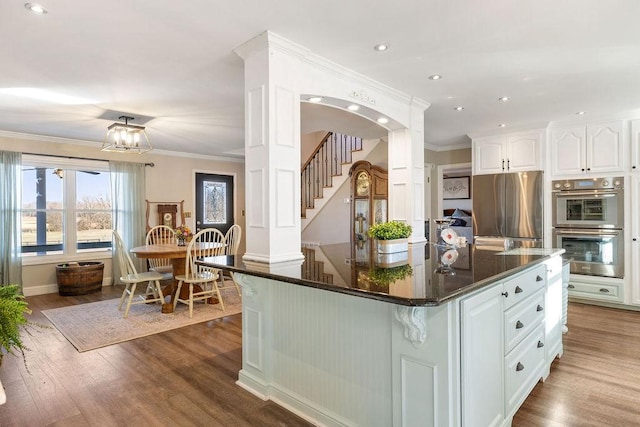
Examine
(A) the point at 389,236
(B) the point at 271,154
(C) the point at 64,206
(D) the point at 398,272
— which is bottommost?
(D) the point at 398,272

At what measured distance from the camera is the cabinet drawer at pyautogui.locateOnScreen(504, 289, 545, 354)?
2010 mm

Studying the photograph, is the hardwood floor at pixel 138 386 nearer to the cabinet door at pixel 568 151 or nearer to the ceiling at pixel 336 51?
the ceiling at pixel 336 51

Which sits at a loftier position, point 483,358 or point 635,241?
point 635,241

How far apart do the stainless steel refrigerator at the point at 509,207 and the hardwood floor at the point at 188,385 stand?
1.59m

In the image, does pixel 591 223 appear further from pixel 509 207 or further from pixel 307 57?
pixel 307 57

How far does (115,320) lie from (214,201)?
3821 mm

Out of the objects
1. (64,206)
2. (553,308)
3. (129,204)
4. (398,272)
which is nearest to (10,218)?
(64,206)

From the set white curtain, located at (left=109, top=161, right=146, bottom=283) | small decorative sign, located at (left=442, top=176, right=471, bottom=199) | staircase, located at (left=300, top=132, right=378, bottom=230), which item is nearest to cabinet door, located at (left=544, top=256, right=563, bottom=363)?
staircase, located at (left=300, top=132, right=378, bottom=230)

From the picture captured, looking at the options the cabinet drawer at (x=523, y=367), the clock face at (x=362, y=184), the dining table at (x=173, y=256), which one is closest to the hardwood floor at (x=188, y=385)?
the cabinet drawer at (x=523, y=367)

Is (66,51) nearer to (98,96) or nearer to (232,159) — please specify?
(98,96)

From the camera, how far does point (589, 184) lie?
4660mm

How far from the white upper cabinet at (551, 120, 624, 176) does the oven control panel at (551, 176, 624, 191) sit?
98 millimetres

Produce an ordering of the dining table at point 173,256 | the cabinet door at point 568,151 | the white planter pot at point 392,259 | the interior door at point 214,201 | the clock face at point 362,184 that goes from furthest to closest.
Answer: the interior door at point 214,201
the clock face at point 362,184
the cabinet door at point 568,151
the dining table at point 173,256
the white planter pot at point 392,259

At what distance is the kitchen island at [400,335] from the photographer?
5.21 ft
